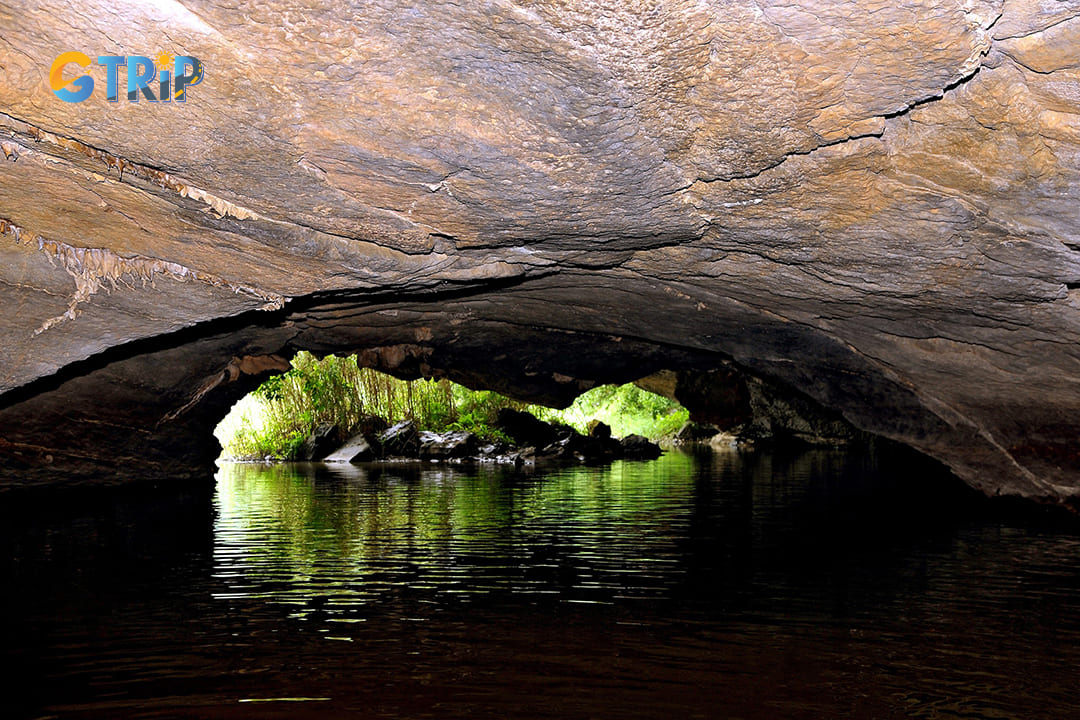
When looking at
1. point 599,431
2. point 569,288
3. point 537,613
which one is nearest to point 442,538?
point 569,288

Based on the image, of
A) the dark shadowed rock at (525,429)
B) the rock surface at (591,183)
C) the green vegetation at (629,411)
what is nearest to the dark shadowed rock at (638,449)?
the dark shadowed rock at (525,429)

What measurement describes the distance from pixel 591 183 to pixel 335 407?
57.6ft

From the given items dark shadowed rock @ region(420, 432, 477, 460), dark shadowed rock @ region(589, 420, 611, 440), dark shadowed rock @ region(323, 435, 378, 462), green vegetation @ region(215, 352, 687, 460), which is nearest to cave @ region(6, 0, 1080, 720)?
dark shadowed rock @ region(323, 435, 378, 462)

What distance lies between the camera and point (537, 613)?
486 cm

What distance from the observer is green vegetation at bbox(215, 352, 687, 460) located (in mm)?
20344

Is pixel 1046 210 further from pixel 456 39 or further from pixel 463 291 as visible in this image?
pixel 463 291

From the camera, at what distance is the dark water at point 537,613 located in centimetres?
351

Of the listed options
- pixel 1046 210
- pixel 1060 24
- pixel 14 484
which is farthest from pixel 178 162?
pixel 14 484

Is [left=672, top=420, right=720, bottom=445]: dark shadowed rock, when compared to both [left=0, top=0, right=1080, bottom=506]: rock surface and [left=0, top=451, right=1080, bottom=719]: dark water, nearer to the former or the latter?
[left=0, top=451, right=1080, bottom=719]: dark water

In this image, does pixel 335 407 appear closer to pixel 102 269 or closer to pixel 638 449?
pixel 638 449

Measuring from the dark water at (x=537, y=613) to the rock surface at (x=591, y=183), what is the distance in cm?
183

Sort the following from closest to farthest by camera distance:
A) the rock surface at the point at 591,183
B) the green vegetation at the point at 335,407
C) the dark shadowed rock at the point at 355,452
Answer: the rock surface at the point at 591,183, the dark shadowed rock at the point at 355,452, the green vegetation at the point at 335,407

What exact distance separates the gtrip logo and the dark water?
2.51 m

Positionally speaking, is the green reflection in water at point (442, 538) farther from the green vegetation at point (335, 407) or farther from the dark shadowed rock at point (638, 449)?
the dark shadowed rock at point (638, 449)
